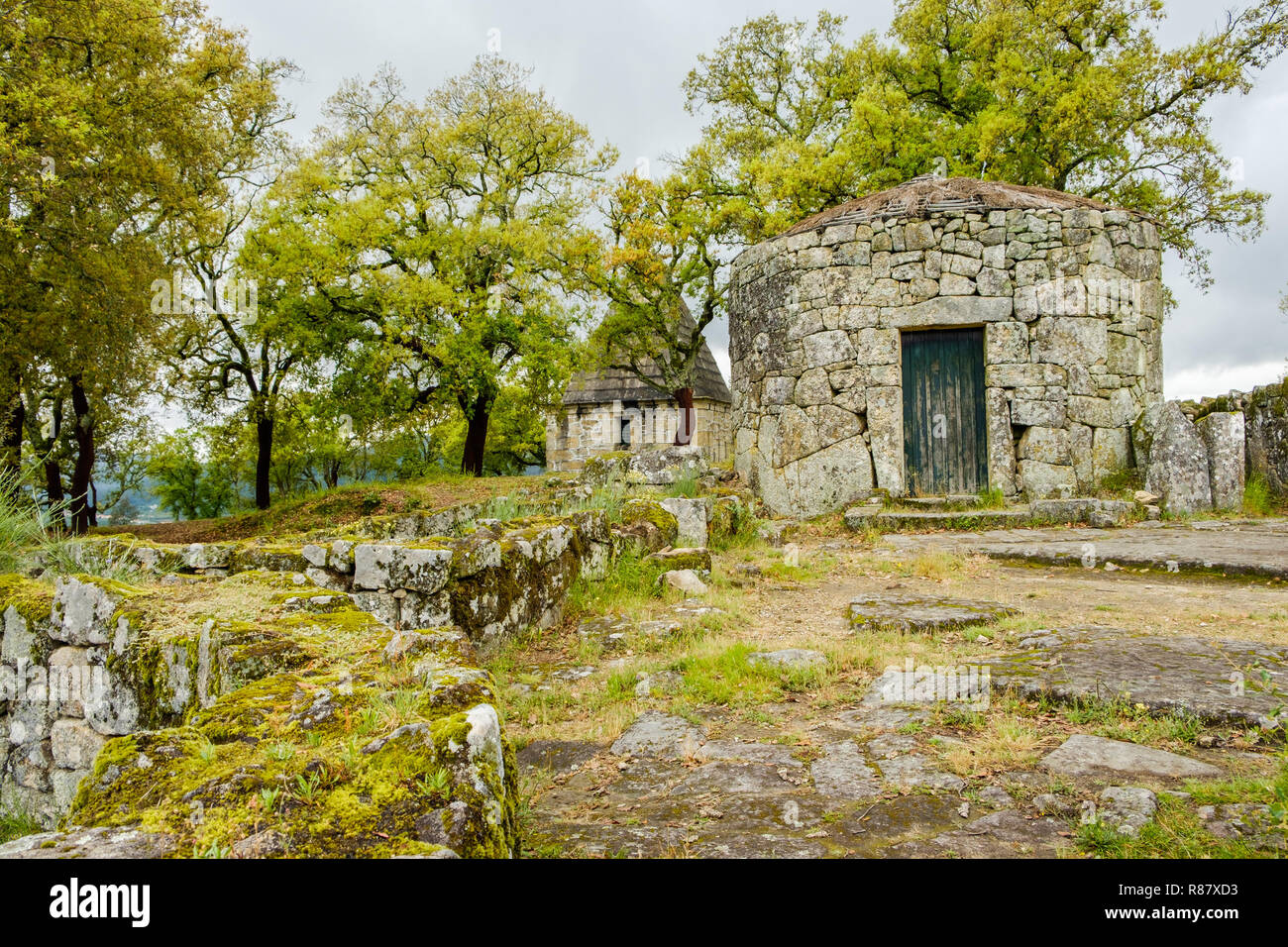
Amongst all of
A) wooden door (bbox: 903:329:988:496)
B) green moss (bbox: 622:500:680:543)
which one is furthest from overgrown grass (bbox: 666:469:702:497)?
wooden door (bbox: 903:329:988:496)

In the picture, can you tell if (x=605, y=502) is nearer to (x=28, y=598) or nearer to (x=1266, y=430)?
(x=28, y=598)

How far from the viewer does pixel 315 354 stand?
18141 millimetres

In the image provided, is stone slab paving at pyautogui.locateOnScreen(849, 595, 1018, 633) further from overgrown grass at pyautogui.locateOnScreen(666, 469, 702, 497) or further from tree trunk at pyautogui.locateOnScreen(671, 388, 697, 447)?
tree trunk at pyautogui.locateOnScreen(671, 388, 697, 447)

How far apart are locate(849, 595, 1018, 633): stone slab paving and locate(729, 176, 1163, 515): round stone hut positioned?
5.07 metres

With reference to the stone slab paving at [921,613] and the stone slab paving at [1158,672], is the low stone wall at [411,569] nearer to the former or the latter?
the stone slab paving at [921,613]

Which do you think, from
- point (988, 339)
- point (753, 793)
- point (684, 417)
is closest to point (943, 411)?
point (988, 339)

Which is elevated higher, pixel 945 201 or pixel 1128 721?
pixel 945 201

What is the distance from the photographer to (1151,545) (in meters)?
7.38

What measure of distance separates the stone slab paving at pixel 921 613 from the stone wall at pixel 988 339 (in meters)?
5.08

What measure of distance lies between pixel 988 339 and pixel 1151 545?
395 centimetres

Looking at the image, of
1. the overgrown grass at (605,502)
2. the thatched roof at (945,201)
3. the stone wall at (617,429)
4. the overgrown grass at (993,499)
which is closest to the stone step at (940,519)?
the overgrown grass at (993,499)

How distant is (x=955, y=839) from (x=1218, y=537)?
23.3ft

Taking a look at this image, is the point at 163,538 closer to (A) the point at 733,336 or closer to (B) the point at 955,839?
(A) the point at 733,336
